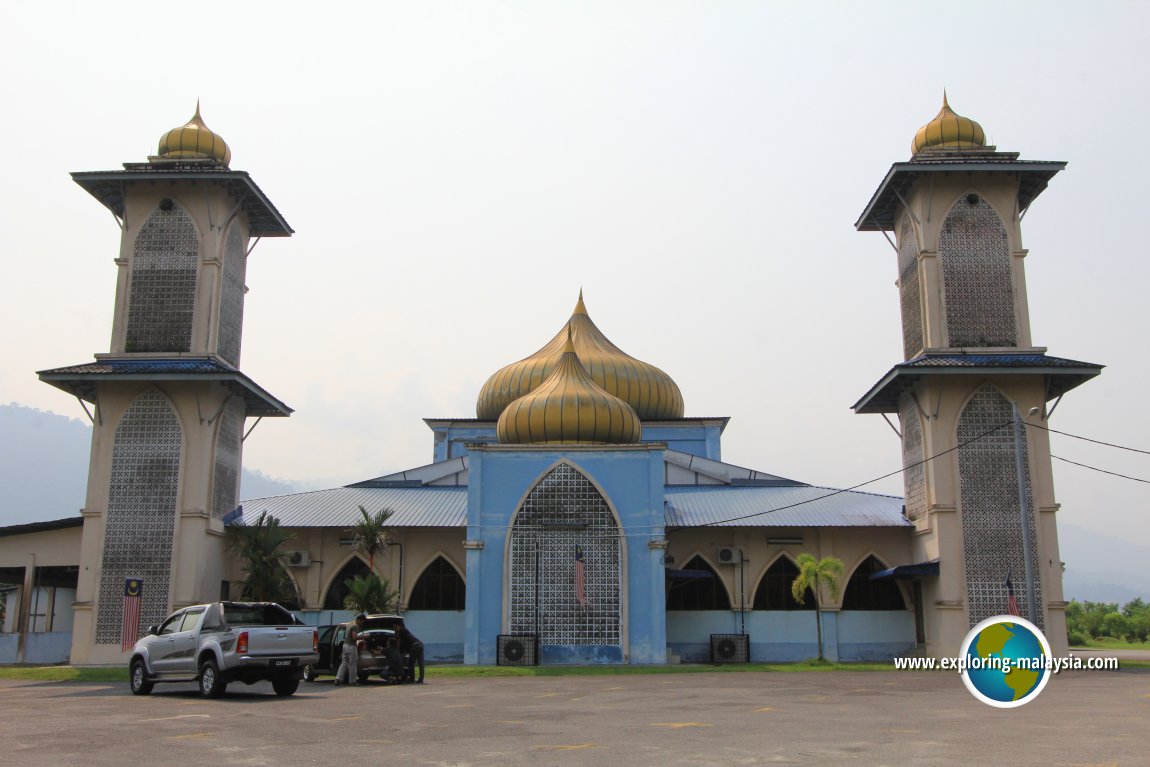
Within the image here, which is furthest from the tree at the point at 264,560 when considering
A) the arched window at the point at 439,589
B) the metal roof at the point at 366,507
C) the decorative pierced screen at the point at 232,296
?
the decorative pierced screen at the point at 232,296

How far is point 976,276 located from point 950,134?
14.1 ft

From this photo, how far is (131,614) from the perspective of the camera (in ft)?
87.7

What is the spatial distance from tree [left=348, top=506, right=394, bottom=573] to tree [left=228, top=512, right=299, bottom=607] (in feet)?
6.72

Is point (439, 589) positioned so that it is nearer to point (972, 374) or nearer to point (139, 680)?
point (139, 680)

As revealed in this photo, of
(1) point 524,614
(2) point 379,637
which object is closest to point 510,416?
(1) point 524,614

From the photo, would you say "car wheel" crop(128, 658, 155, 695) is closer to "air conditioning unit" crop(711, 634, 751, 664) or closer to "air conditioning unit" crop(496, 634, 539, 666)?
"air conditioning unit" crop(496, 634, 539, 666)

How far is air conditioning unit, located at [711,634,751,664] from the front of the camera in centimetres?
2881

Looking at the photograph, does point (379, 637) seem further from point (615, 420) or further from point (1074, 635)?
point (1074, 635)

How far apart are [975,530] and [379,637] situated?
1533 cm

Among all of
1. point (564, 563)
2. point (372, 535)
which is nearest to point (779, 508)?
point (564, 563)

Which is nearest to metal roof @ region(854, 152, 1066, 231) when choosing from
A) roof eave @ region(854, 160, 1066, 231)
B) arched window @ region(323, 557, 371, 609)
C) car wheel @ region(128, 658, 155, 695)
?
roof eave @ region(854, 160, 1066, 231)

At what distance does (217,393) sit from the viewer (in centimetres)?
2856

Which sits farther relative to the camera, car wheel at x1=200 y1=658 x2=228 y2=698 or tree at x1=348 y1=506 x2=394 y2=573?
tree at x1=348 y1=506 x2=394 y2=573

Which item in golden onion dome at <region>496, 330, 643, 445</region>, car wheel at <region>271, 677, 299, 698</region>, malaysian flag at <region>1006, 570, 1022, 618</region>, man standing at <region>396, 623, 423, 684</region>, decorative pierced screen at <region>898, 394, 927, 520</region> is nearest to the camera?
car wheel at <region>271, 677, 299, 698</region>
